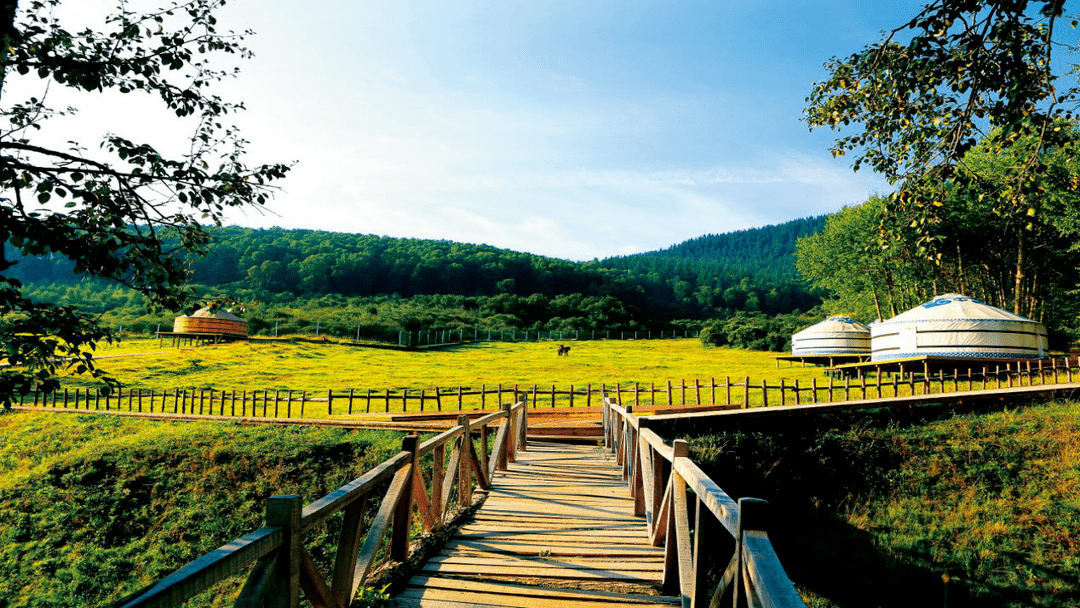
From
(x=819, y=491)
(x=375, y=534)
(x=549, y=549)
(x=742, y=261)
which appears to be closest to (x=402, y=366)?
(x=819, y=491)

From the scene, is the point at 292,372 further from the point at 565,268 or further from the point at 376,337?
the point at 565,268

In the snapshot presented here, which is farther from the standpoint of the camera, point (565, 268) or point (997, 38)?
point (565, 268)

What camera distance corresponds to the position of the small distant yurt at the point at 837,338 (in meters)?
37.0

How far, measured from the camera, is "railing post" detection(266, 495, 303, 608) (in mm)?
2809

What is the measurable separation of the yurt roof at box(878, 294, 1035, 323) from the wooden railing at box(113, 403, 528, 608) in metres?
28.3

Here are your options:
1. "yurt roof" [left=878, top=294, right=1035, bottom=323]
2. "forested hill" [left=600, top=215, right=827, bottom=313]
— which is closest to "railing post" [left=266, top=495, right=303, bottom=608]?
"yurt roof" [left=878, top=294, right=1035, bottom=323]

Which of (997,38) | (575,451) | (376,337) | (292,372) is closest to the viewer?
(997,38)

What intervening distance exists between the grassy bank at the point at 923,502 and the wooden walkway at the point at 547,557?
624cm

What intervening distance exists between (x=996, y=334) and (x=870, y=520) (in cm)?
1826

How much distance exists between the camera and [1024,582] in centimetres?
1116

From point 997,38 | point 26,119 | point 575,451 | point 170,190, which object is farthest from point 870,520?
point 26,119

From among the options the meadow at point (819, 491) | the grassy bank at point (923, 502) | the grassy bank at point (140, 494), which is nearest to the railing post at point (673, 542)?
the grassy bank at point (923, 502)

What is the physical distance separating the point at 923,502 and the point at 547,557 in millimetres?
13011

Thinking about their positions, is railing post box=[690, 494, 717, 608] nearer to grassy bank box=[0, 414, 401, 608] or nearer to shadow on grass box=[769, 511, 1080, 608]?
shadow on grass box=[769, 511, 1080, 608]
